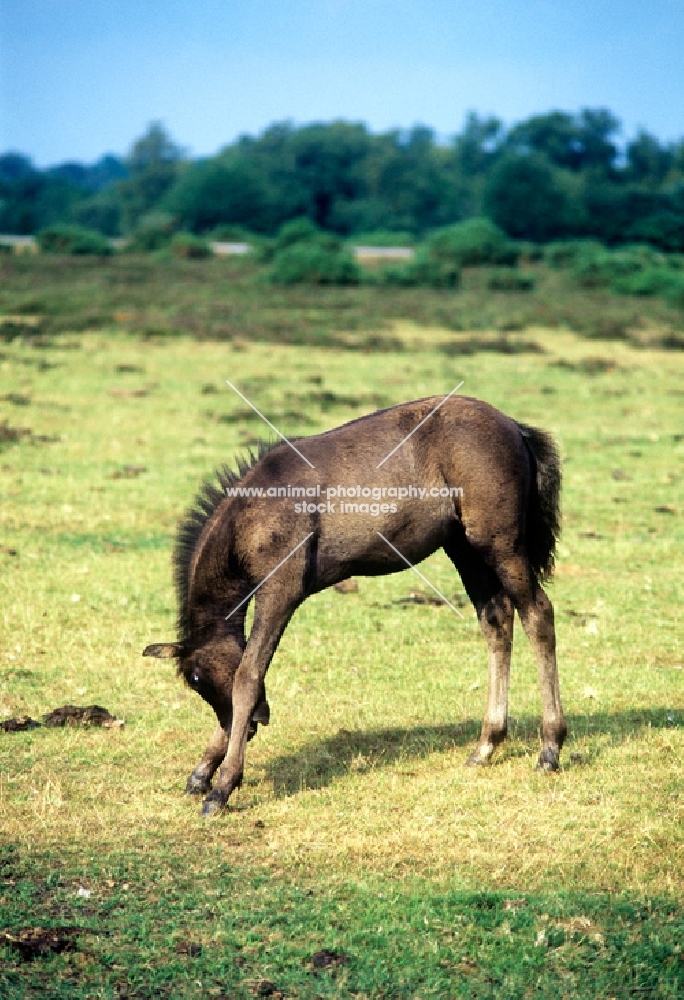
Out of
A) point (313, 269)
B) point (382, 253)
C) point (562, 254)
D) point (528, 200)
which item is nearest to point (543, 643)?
point (313, 269)

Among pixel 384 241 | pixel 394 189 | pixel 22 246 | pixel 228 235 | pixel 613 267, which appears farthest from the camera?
pixel 394 189

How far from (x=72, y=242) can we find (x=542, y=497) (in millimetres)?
51683

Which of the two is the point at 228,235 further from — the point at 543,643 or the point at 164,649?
the point at 164,649

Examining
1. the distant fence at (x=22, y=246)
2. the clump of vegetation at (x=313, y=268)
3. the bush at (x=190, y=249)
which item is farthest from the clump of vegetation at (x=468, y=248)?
the distant fence at (x=22, y=246)

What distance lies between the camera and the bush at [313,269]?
4469cm

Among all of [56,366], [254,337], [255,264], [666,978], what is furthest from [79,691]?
[255,264]

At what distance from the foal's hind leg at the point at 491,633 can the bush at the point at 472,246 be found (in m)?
44.9

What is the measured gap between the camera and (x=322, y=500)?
6730mm

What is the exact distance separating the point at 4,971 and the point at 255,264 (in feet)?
162

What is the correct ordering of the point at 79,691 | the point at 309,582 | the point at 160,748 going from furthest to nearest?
1. the point at 79,691
2. the point at 160,748
3. the point at 309,582

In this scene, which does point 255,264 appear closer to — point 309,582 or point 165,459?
point 165,459

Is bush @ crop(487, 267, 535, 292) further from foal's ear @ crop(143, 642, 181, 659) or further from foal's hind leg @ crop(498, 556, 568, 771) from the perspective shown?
foal's ear @ crop(143, 642, 181, 659)

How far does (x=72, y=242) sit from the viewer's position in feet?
184

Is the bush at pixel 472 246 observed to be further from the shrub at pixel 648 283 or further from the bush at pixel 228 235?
the bush at pixel 228 235
